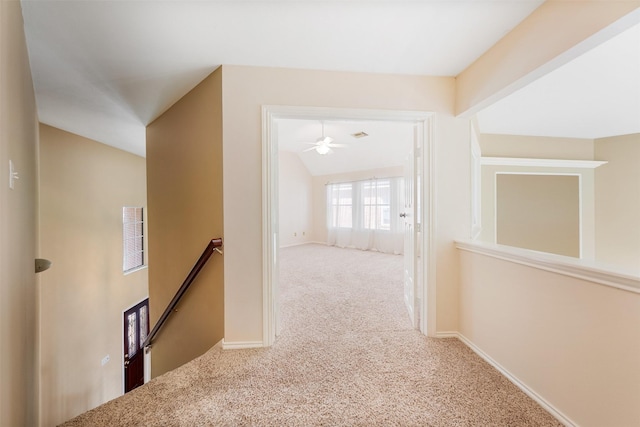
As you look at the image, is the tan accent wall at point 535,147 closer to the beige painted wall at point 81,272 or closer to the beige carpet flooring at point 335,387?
the beige carpet flooring at point 335,387

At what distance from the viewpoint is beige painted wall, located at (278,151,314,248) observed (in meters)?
7.22

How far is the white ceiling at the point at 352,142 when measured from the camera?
5039 millimetres

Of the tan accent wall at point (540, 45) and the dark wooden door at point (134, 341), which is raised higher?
the tan accent wall at point (540, 45)

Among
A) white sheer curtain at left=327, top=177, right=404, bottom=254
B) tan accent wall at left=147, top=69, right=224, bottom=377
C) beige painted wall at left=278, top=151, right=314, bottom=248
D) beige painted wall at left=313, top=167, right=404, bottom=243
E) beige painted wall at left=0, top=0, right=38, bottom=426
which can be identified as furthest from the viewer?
beige painted wall at left=313, top=167, right=404, bottom=243

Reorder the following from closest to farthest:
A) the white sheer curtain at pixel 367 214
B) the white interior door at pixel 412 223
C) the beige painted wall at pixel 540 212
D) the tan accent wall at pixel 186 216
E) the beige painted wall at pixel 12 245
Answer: the beige painted wall at pixel 12 245
the tan accent wall at pixel 186 216
the white interior door at pixel 412 223
the beige painted wall at pixel 540 212
the white sheer curtain at pixel 367 214

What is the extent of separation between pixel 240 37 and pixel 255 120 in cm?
53

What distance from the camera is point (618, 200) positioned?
385 cm

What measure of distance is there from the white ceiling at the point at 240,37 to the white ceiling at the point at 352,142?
262 cm

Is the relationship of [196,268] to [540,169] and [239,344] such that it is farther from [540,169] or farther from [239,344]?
[540,169]

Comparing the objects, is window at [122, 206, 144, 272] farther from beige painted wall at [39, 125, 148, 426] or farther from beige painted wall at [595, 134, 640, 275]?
beige painted wall at [595, 134, 640, 275]

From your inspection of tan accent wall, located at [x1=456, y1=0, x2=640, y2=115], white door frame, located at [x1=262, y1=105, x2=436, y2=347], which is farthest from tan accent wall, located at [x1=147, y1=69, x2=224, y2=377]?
tan accent wall, located at [x1=456, y1=0, x2=640, y2=115]

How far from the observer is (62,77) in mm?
2018

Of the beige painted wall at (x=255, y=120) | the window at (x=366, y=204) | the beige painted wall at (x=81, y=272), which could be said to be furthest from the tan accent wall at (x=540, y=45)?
the beige painted wall at (x=81, y=272)

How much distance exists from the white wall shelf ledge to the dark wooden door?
7070 millimetres
